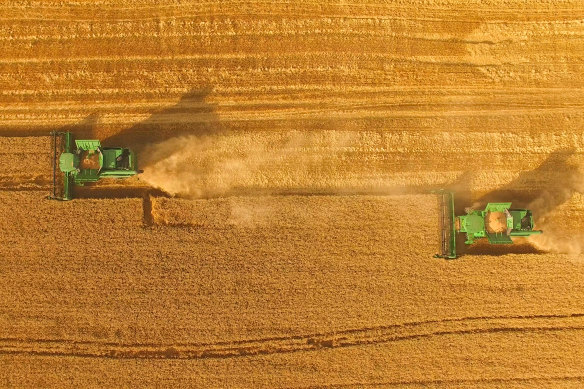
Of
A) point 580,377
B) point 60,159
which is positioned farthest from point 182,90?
point 580,377

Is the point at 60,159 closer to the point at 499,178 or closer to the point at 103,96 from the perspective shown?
the point at 103,96

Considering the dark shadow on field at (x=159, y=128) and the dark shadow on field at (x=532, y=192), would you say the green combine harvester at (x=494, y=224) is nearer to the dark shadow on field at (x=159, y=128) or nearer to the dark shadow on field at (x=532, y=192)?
the dark shadow on field at (x=532, y=192)

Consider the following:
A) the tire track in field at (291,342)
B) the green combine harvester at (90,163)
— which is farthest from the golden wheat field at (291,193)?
the green combine harvester at (90,163)

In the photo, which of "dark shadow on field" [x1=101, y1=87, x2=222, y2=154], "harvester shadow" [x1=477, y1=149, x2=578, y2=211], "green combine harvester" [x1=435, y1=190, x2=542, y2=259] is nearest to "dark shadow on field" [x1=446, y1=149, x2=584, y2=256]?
"harvester shadow" [x1=477, y1=149, x2=578, y2=211]

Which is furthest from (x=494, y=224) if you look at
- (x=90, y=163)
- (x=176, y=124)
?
(x=90, y=163)

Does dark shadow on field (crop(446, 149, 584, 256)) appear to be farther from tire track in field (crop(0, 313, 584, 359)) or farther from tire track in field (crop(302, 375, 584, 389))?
tire track in field (crop(302, 375, 584, 389))

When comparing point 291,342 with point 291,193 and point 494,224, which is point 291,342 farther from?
point 494,224
